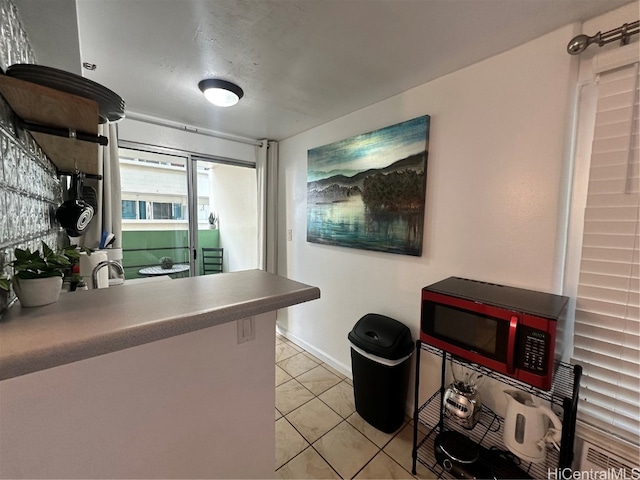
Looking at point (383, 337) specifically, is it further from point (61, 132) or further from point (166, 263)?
point (166, 263)

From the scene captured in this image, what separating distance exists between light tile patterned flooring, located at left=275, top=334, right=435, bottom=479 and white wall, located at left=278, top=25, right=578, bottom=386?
0.71 metres

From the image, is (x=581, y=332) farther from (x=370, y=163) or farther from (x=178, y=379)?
Result: (x=178, y=379)

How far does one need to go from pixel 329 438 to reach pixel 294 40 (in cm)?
243

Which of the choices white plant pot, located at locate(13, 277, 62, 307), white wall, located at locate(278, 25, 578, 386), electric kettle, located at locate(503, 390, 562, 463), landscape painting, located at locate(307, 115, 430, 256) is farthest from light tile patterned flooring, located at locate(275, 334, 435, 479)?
white plant pot, located at locate(13, 277, 62, 307)

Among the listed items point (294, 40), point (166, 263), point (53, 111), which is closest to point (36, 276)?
point (53, 111)

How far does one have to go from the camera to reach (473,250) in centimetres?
162

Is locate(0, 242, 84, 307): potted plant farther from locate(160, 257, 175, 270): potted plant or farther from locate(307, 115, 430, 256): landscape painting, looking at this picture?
locate(160, 257, 175, 270): potted plant

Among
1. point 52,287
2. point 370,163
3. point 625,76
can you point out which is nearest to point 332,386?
point 370,163

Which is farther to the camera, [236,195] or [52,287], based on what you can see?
[236,195]

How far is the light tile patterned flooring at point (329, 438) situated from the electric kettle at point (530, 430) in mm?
534

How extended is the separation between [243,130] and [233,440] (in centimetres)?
270

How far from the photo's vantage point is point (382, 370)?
1.81 meters

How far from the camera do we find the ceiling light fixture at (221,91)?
177cm

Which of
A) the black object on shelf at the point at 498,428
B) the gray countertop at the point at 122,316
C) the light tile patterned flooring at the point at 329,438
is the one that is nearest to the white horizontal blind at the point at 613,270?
the black object on shelf at the point at 498,428
